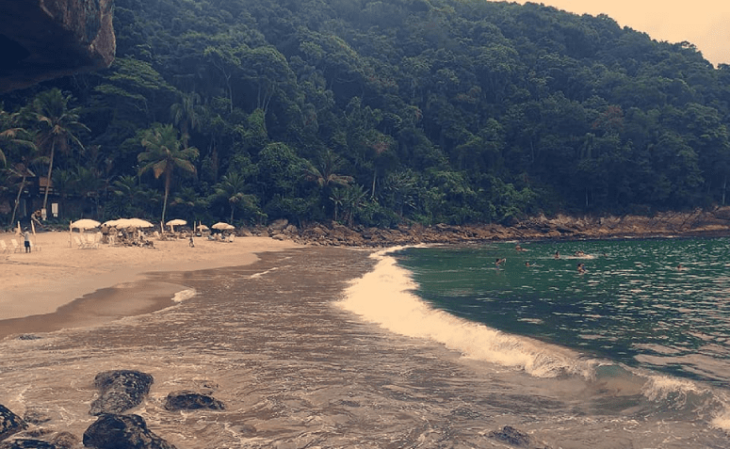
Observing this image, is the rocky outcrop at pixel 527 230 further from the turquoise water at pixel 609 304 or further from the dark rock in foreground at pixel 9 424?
the dark rock in foreground at pixel 9 424

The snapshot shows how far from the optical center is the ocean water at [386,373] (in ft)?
24.2

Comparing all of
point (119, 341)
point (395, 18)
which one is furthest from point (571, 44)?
point (119, 341)

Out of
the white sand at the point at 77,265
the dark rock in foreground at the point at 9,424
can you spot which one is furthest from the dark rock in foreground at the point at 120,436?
the white sand at the point at 77,265

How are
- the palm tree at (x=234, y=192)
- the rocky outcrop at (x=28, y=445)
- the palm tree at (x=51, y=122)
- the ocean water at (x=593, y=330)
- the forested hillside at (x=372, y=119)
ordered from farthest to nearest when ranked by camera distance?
the forested hillside at (x=372, y=119)
the palm tree at (x=234, y=192)
the palm tree at (x=51, y=122)
the ocean water at (x=593, y=330)
the rocky outcrop at (x=28, y=445)

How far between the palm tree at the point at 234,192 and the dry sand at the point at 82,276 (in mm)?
14132

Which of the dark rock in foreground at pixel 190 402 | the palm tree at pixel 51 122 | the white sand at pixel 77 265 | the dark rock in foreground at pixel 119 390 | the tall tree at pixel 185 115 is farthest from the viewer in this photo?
the tall tree at pixel 185 115

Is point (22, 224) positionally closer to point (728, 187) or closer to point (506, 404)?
point (506, 404)

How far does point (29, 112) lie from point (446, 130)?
2178 inches

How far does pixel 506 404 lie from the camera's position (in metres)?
8.59

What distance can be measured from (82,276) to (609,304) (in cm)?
2135

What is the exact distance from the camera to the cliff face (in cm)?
561

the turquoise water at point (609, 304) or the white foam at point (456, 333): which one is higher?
the white foam at point (456, 333)

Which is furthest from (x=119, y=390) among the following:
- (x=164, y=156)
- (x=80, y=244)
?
(x=164, y=156)

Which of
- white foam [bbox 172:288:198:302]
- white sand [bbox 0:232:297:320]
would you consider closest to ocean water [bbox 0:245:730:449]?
white foam [bbox 172:288:198:302]
